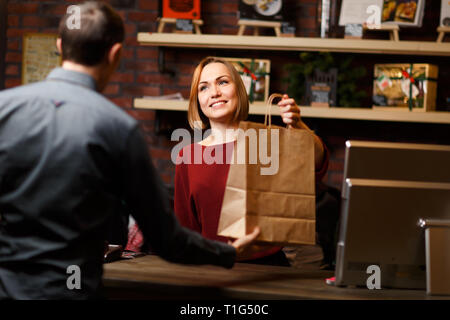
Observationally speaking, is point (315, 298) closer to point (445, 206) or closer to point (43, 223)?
point (445, 206)

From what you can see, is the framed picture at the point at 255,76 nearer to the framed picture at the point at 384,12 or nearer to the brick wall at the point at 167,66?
the brick wall at the point at 167,66

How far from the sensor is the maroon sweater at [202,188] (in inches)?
71.8

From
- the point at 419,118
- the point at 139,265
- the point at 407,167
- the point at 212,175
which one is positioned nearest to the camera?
the point at 407,167

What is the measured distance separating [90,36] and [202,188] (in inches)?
34.9

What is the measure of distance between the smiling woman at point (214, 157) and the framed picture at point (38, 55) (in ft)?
6.04

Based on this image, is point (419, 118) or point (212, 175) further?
point (419, 118)

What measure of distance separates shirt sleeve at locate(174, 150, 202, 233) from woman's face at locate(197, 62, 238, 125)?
22 cm

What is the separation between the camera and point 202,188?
72.8 inches

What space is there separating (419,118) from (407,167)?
5.98 feet

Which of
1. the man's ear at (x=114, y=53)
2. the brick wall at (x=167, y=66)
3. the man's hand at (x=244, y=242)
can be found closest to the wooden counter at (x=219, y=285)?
the man's hand at (x=244, y=242)

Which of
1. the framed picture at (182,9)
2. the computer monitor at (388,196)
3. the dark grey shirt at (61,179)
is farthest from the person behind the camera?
the framed picture at (182,9)

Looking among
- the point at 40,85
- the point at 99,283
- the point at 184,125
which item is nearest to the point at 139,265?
the point at 99,283

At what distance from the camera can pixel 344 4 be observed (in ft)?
9.99

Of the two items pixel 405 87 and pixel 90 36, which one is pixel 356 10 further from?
pixel 90 36
